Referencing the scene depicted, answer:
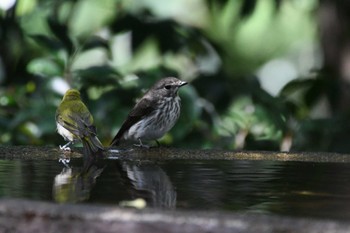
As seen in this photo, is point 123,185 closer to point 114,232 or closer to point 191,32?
point 114,232

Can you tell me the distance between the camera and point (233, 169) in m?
3.43

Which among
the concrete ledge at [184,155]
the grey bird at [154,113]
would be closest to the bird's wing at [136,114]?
the grey bird at [154,113]

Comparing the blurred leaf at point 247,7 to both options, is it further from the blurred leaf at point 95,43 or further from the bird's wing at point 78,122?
the bird's wing at point 78,122

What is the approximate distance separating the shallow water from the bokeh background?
159 centimetres

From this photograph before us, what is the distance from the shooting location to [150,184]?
8.80 ft

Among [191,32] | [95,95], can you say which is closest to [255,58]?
[191,32]

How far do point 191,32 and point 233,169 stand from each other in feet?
7.94

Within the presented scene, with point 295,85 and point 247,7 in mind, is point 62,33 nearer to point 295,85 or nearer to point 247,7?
point 247,7

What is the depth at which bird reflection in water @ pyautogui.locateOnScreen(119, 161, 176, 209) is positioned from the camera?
2.18m

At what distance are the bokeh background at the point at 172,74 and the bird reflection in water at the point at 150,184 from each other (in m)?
1.74

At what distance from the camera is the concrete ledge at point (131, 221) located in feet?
5.24

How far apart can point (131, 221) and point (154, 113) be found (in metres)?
4.58

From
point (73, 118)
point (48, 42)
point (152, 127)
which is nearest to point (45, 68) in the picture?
point (48, 42)

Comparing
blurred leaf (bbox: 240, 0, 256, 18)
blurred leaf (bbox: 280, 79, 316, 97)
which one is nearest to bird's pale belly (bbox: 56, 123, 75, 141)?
blurred leaf (bbox: 240, 0, 256, 18)
